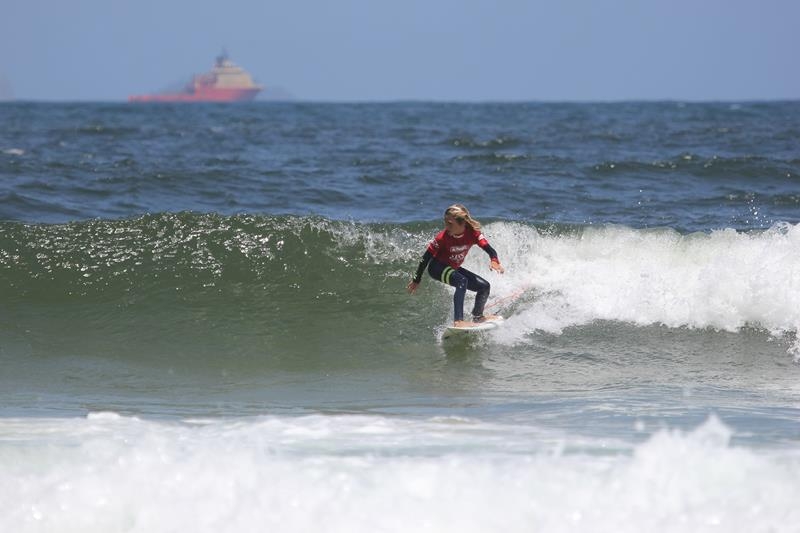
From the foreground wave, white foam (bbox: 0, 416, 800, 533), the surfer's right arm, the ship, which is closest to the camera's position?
white foam (bbox: 0, 416, 800, 533)

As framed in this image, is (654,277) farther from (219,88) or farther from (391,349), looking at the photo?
(219,88)

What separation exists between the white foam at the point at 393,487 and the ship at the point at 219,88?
141809 mm

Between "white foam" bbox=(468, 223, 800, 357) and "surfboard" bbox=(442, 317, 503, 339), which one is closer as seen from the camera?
"surfboard" bbox=(442, 317, 503, 339)

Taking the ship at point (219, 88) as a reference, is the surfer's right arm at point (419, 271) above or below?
below

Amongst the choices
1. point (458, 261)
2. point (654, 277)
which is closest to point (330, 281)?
point (458, 261)

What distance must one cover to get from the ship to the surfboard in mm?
137525

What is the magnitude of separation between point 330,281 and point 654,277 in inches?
154

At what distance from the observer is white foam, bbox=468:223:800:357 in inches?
440

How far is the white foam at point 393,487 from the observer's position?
525 centimetres

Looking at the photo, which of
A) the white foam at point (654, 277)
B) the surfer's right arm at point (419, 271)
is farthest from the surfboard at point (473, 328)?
the surfer's right arm at point (419, 271)

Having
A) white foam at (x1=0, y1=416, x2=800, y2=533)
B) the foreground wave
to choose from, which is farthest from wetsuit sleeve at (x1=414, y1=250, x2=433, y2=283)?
white foam at (x1=0, y1=416, x2=800, y2=533)

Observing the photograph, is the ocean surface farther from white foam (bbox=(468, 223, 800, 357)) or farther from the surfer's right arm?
the surfer's right arm

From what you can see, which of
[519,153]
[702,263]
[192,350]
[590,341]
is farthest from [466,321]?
[519,153]

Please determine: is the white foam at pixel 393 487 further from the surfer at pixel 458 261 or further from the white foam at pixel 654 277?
the white foam at pixel 654 277
